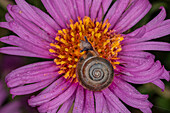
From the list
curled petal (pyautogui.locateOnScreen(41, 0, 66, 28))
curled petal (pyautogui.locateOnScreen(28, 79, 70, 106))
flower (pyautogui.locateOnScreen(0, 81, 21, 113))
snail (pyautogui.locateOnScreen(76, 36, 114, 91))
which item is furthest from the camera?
flower (pyautogui.locateOnScreen(0, 81, 21, 113))

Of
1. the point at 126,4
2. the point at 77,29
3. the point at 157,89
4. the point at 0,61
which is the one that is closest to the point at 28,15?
the point at 77,29

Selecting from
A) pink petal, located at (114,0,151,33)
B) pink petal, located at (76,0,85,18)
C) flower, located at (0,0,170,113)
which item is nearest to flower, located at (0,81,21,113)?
flower, located at (0,0,170,113)

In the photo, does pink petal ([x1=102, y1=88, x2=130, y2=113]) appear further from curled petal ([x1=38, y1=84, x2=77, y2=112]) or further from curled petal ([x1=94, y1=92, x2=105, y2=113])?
curled petal ([x1=38, y1=84, x2=77, y2=112])

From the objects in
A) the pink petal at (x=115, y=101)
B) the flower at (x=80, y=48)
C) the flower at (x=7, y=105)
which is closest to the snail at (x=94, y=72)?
the flower at (x=80, y=48)

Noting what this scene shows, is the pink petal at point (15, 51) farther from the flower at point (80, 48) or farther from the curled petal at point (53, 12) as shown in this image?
the curled petal at point (53, 12)

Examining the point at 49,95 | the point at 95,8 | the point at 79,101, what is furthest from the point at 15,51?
the point at 95,8

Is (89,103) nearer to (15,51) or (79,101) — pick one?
(79,101)

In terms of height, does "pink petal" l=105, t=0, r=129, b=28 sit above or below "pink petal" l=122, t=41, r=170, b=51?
above

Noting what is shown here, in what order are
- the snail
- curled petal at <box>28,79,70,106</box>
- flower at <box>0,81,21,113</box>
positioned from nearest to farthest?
the snail, curled petal at <box>28,79,70,106</box>, flower at <box>0,81,21,113</box>
